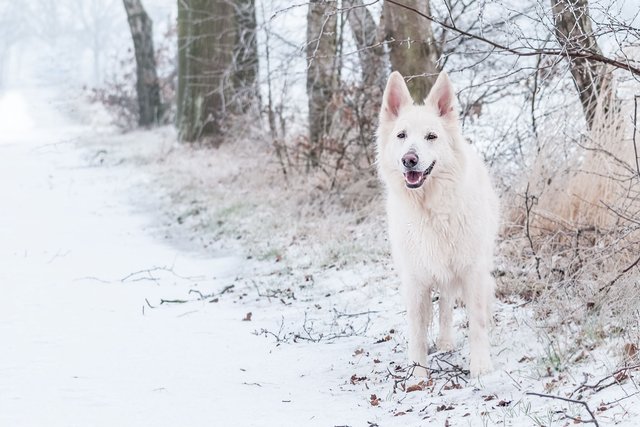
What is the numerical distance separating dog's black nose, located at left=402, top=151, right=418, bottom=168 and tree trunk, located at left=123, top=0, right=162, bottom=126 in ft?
63.7

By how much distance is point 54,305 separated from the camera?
18.3ft

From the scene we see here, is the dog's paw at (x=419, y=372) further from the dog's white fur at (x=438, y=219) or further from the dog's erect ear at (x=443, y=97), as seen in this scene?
the dog's erect ear at (x=443, y=97)

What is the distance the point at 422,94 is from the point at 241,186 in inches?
174

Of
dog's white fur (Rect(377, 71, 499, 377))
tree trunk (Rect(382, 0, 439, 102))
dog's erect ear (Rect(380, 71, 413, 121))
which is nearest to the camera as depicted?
dog's white fur (Rect(377, 71, 499, 377))

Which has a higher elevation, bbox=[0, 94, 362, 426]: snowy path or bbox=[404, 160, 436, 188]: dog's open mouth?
bbox=[404, 160, 436, 188]: dog's open mouth

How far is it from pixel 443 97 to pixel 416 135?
33 centimetres

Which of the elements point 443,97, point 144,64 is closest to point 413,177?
point 443,97

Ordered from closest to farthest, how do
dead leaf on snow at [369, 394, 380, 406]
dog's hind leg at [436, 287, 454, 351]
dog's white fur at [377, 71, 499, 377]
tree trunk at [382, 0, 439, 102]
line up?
dead leaf on snow at [369, 394, 380, 406] < dog's white fur at [377, 71, 499, 377] < dog's hind leg at [436, 287, 454, 351] < tree trunk at [382, 0, 439, 102]

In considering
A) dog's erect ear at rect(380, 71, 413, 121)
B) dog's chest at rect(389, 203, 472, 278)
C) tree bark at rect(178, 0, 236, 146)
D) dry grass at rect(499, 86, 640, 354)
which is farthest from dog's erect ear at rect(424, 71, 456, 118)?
tree bark at rect(178, 0, 236, 146)

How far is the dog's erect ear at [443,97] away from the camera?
13.7 feet

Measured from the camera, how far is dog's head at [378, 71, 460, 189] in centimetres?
398

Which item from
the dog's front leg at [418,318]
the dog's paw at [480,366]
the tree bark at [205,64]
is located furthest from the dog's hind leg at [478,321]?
the tree bark at [205,64]

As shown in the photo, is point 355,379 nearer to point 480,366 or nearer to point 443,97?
point 480,366

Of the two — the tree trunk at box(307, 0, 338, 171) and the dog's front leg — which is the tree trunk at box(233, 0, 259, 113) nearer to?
the tree trunk at box(307, 0, 338, 171)
